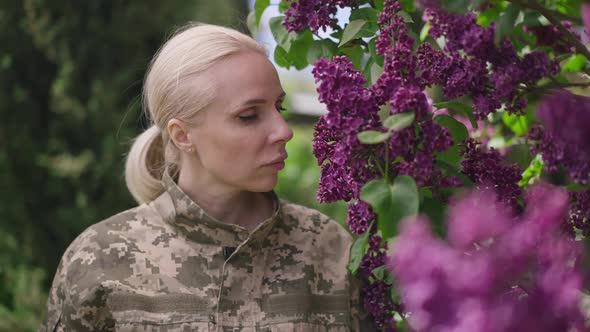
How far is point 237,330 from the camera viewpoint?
1831mm

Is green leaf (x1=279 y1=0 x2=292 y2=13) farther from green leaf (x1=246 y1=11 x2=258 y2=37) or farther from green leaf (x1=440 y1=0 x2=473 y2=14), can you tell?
green leaf (x1=440 y1=0 x2=473 y2=14)

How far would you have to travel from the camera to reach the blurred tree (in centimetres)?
368

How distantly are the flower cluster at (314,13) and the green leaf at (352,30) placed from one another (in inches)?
1.2

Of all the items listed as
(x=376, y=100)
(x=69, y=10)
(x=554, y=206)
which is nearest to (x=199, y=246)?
(x=376, y=100)

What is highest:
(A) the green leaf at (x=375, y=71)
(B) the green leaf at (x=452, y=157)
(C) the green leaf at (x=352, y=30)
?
(C) the green leaf at (x=352, y=30)

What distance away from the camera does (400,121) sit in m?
1.09

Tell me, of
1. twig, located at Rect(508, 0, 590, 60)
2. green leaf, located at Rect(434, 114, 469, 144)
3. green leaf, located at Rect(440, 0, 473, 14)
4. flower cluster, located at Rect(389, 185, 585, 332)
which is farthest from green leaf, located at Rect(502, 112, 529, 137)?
flower cluster, located at Rect(389, 185, 585, 332)

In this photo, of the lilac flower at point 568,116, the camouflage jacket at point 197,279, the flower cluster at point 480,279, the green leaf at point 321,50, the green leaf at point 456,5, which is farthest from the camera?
the camouflage jacket at point 197,279

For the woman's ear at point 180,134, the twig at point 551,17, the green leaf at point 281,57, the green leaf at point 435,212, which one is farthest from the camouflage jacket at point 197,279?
the twig at point 551,17

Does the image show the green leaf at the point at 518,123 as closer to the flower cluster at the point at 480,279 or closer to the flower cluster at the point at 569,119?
the flower cluster at the point at 569,119

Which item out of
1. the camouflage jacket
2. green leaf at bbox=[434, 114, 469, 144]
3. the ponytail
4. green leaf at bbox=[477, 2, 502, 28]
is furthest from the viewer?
the ponytail

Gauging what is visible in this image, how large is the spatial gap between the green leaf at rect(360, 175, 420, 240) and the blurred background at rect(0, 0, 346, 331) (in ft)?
8.81

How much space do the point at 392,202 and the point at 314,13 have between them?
1.79 ft

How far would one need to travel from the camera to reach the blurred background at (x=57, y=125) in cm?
368
